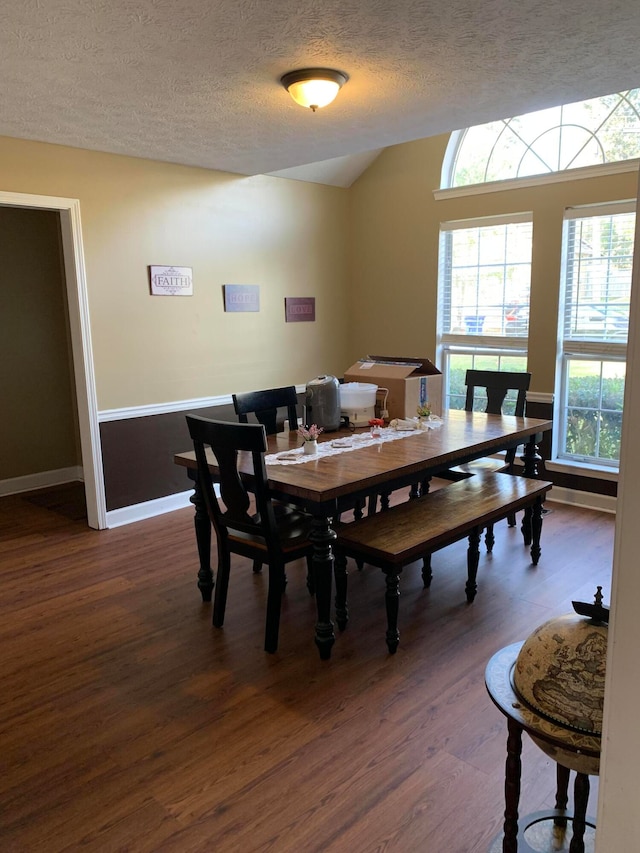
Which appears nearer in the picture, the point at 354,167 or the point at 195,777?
the point at 195,777

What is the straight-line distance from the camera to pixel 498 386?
4.25m

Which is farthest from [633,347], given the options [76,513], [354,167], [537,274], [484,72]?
[354,167]

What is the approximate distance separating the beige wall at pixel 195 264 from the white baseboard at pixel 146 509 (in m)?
0.72

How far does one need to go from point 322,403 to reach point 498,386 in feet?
4.76

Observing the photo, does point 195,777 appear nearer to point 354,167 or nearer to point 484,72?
point 484,72

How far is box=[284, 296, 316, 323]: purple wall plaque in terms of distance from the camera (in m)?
5.36

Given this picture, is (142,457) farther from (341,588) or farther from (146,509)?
(341,588)

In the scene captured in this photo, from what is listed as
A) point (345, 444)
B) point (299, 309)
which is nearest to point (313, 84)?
point (345, 444)

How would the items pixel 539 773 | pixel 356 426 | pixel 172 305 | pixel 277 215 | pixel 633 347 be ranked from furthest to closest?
1. pixel 277 215
2. pixel 172 305
3. pixel 356 426
4. pixel 539 773
5. pixel 633 347

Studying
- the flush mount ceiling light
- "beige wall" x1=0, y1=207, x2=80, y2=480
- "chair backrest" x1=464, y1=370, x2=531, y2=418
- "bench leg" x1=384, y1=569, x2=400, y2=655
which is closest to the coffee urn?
"bench leg" x1=384, y1=569, x2=400, y2=655

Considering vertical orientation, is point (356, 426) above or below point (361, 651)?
above

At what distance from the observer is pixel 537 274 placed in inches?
181

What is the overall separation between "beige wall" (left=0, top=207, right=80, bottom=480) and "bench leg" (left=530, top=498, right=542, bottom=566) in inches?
154

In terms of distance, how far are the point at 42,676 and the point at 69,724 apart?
1.24ft
